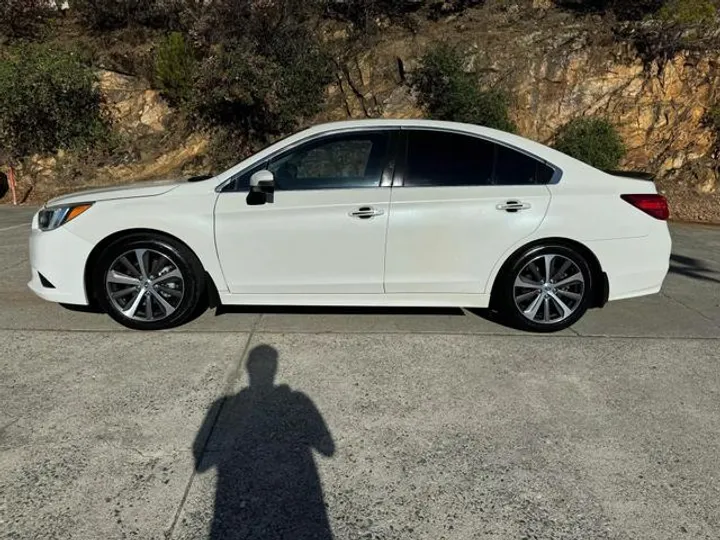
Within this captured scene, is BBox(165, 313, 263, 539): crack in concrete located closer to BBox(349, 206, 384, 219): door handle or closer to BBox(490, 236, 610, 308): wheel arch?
BBox(349, 206, 384, 219): door handle

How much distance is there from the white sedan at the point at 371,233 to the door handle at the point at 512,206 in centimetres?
1

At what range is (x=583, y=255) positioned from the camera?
432 cm

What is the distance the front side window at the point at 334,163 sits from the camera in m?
4.18

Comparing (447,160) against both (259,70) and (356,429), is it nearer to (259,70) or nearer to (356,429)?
(356,429)

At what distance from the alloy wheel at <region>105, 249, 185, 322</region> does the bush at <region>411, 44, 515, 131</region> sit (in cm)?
1024

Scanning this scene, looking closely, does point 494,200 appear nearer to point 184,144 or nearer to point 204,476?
point 204,476

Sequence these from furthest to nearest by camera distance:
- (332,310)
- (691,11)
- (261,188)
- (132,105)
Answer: (132,105) → (691,11) → (332,310) → (261,188)

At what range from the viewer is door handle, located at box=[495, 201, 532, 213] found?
163 inches

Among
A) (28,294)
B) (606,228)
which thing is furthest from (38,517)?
(606,228)

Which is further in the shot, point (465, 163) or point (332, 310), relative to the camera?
point (332, 310)

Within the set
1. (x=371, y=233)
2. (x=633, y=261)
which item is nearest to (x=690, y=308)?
(x=633, y=261)

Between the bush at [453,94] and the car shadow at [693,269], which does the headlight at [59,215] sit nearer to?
the car shadow at [693,269]

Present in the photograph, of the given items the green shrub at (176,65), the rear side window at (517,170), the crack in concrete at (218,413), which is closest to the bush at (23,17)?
the green shrub at (176,65)

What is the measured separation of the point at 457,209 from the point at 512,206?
16.5 inches
